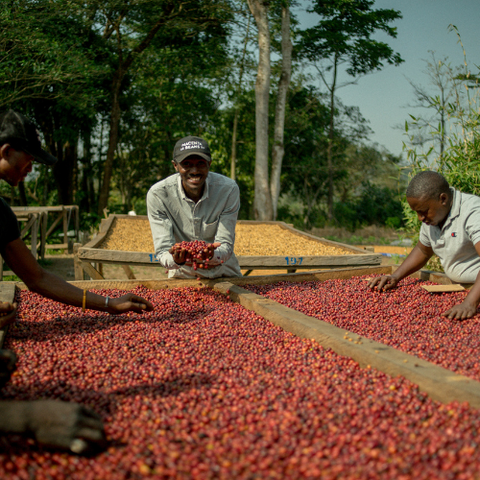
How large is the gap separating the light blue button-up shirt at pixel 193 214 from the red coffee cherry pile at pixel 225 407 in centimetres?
84

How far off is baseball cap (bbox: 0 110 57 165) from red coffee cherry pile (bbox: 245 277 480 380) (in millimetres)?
1744

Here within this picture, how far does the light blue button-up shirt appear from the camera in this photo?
308cm

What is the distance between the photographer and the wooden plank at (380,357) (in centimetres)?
148

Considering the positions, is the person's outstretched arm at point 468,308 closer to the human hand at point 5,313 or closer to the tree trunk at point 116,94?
the human hand at point 5,313

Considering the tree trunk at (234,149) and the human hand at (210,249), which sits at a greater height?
the tree trunk at (234,149)

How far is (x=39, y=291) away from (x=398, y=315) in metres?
2.06

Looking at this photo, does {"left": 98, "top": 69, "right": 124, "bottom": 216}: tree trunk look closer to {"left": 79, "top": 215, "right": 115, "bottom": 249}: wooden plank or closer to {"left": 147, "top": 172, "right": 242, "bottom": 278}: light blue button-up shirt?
{"left": 79, "top": 215, "right": 115, "bottom": 249}: wooden plank

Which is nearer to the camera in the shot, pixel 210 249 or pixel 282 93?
pixel 210 249

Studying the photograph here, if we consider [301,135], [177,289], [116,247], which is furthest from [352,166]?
[177,289]

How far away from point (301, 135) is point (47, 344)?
52.7 feet

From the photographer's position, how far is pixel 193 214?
125 inches

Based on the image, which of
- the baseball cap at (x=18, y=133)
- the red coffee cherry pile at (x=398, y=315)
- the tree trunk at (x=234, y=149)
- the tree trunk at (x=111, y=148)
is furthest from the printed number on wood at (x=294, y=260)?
the tree trunk at (x=234, y=149)

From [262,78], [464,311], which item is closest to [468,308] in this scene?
[464,311]

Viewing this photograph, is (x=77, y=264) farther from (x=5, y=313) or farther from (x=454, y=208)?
(x=454, y=208)
